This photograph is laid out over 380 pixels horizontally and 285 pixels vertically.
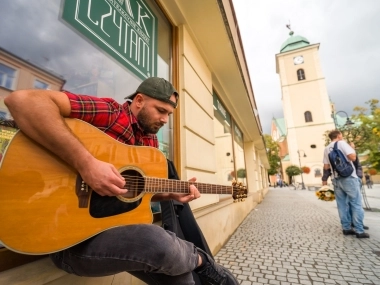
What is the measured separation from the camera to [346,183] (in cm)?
360

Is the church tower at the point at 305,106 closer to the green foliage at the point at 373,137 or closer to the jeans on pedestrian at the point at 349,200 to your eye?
the green foliage at the point at 373,137

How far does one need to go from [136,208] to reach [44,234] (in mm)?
455

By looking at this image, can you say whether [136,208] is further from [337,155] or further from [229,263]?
[337,155]

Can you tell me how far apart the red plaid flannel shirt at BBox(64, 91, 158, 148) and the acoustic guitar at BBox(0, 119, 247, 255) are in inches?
3.2

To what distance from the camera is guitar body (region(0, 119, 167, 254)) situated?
29.7 inches

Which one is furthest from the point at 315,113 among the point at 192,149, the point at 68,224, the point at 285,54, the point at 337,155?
the point at 68,224

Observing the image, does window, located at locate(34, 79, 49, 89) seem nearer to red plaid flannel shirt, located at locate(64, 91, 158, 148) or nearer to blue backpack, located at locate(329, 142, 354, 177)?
red plaid flannel shirt, located at locate(64, 91, 158, 148)

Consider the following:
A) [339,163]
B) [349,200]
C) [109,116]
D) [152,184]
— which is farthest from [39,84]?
[349,200]

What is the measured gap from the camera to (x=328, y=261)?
8.68ft

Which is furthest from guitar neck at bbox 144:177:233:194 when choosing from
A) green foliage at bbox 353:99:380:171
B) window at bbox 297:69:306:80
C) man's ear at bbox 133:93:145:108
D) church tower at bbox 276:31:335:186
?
window at bbox 297:69:306:80

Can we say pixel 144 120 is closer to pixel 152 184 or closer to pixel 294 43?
pixel 152 184

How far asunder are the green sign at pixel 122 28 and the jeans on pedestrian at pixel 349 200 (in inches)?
155

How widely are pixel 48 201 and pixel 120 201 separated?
343mm

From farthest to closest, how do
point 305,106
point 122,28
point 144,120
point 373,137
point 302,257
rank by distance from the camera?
point 305,106 → point 373,137 → point 302,257 → point 122,28 → point 144,120
